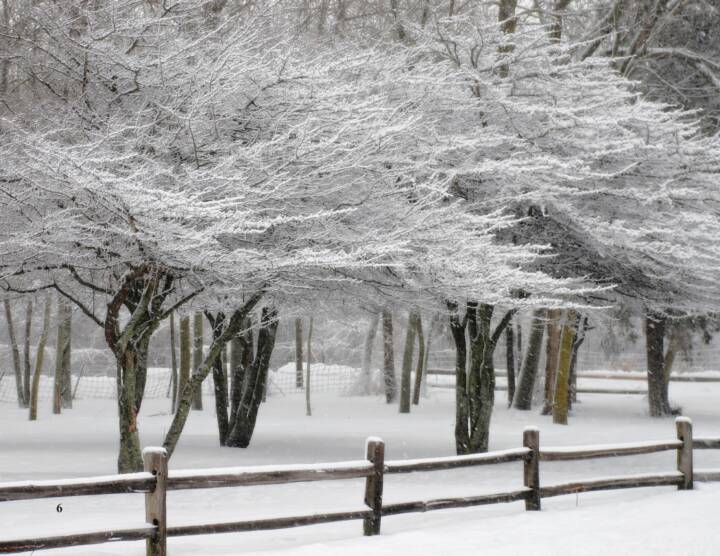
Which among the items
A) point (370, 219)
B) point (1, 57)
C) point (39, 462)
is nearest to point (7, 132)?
point (1, 57)

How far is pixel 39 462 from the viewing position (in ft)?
48.0

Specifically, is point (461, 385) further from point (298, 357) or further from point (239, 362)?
point (298, 357)

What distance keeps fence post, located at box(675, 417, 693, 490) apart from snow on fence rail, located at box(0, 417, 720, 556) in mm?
282

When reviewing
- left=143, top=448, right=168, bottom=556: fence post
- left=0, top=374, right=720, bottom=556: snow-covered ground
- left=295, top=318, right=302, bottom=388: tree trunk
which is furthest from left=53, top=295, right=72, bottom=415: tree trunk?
left=143, top=448, right=168, bottom=556: fence post

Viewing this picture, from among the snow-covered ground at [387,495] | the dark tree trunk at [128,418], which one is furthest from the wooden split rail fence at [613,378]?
the dark tree trunk at [128,418]

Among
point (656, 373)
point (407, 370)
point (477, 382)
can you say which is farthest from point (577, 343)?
point (477, 382)

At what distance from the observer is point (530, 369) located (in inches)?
1022

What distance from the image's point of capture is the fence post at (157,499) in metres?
7.11

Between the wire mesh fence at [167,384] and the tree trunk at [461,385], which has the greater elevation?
the tree trunk at [461,385]

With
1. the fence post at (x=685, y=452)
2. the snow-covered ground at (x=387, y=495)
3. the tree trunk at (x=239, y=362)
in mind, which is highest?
the tree trunk at (x=239, y=362)

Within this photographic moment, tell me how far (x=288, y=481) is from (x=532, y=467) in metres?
3.08

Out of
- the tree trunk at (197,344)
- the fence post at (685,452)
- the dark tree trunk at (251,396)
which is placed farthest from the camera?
the tree trunk at (197,344)

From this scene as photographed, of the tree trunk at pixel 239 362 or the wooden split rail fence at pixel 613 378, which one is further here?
the wooden split rail fence at pixel 613 378

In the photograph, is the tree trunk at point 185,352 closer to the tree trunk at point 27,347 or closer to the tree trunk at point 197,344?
the tree trunk at point 197,344
